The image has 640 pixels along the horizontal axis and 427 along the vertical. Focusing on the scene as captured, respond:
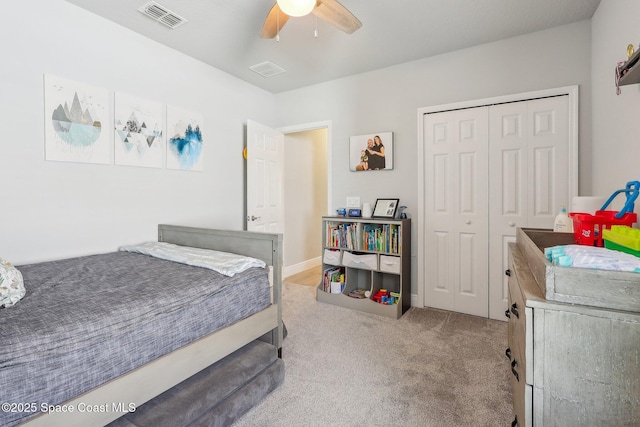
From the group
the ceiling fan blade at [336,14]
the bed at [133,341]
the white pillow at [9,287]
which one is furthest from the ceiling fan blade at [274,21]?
the white pillow at [9,287]

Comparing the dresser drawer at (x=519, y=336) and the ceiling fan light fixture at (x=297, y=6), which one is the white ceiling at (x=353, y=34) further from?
the dresser drawer at (x=519, y=336)

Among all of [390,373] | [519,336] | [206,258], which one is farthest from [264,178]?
[519,336]

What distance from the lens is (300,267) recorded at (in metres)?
4.49

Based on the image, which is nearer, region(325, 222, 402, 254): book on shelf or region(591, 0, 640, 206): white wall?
region(591, 0, 640, 206): white wall

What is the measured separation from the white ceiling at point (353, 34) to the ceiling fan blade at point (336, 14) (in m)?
0.30

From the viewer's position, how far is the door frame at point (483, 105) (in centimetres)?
242

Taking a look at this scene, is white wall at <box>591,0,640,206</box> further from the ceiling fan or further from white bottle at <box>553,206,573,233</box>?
the ceiling fan

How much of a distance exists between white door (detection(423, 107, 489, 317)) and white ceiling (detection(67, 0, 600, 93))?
0.69 meters

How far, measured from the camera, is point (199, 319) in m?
1.46

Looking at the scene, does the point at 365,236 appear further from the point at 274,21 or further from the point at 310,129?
the point at 274,21

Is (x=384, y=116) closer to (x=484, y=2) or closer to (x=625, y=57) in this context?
(x=484, y=2)

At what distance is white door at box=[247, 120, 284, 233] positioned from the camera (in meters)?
3.48

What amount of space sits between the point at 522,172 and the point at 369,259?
5.18 ft

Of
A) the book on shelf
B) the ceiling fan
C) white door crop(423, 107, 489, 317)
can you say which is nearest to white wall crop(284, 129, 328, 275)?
the book on shelf
